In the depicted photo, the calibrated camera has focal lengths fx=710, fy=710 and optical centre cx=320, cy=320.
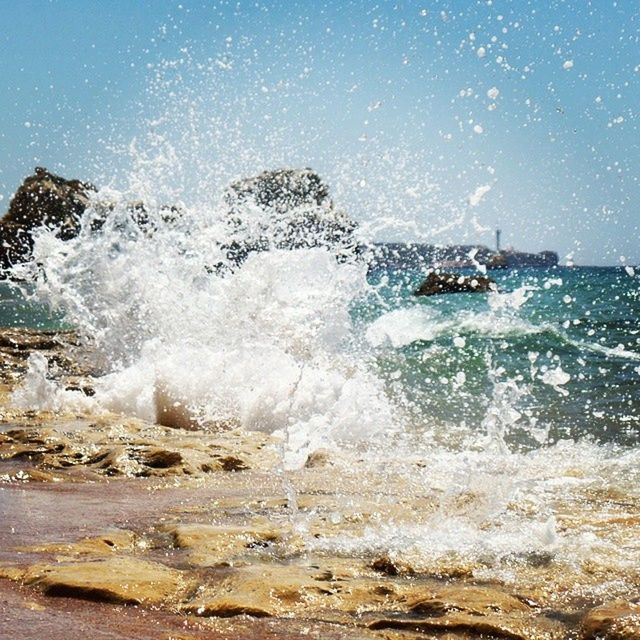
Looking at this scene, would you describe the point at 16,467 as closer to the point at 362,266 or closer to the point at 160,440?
the point at 160,440

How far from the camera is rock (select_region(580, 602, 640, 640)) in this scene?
2.09m

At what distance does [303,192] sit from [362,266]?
387 cm

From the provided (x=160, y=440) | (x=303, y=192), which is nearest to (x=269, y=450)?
(x=160, y=440)

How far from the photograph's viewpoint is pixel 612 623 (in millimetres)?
2137

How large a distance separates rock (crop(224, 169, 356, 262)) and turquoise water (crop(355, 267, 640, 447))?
8.15 ft

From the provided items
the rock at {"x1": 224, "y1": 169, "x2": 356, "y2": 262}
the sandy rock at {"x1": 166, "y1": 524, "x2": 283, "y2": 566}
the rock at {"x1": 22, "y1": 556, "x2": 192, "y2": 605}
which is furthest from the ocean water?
the rock at {"x1": 22, "y1": 556, "x2": 192, "y2": 605}

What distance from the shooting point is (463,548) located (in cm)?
309

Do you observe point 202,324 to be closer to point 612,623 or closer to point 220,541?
point 220,541

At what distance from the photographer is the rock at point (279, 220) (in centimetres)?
1044

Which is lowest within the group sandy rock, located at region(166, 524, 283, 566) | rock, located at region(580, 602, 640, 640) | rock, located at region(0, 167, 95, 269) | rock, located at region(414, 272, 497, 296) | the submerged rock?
sandy rock, located at region(166, 524, 283, 566)

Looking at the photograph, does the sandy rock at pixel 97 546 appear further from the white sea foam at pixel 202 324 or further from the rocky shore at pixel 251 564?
the white sea foam at pixel 202 324

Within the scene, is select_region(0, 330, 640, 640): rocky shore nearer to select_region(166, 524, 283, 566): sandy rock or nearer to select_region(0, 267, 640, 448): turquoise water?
select_region(166, 524, 283, 566): sandy rock

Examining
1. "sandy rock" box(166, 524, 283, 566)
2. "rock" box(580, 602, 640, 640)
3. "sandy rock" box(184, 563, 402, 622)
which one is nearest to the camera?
"rock" box(580, 602, 640, 640)

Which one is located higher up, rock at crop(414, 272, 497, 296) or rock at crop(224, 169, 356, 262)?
rock at crop(414, 272, 497, 296)
